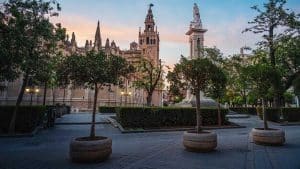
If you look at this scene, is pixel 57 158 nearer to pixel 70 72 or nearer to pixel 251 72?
pixel 70 72

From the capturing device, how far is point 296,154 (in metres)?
9.57

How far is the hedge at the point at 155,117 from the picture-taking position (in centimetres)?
1978

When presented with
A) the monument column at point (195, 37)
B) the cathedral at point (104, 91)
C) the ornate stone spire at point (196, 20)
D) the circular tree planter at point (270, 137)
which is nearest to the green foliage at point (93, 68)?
the circular tree planter at point (270, 137)

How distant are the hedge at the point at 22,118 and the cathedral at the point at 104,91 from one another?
1360cm

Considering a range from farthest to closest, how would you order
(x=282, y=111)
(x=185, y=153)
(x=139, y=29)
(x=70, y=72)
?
(x=139, y=29) < (x=282, y=111) < (x=185, y=153) < (x=70, y=72)

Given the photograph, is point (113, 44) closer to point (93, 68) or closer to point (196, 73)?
point (196, 73)

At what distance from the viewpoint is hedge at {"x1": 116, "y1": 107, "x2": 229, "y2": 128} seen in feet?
64.9

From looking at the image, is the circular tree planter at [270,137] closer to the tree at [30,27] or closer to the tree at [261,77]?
the tree at [261,77]

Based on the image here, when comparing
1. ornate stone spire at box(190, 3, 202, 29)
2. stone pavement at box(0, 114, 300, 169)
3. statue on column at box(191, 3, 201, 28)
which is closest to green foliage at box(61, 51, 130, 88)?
stone pavement at box(0, 114, 300, 169)

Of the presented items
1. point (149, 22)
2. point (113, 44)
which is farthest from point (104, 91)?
point (149, 22)

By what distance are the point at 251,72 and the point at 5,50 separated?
1194 centimetres

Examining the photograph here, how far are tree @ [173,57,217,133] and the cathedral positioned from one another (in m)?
20.2

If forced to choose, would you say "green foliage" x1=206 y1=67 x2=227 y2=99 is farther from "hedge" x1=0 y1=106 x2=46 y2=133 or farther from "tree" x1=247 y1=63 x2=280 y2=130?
"hedge" x1=0 y1=106 x2=46 y2=133

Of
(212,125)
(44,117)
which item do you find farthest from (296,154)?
(44,117)
